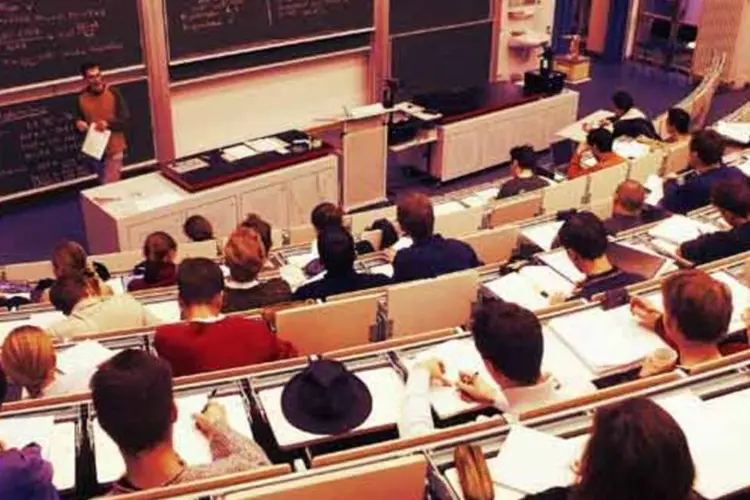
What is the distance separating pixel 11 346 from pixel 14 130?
15.6ft

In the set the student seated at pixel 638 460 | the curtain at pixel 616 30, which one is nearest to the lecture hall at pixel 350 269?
the student seated at pixel 638 460

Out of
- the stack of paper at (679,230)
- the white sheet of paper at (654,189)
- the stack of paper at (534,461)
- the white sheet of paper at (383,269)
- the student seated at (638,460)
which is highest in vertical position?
the student seated at (638,460)

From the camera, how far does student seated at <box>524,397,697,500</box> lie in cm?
182

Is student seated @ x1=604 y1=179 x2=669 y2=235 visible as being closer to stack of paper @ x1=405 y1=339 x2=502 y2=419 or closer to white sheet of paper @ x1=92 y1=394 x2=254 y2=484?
stack of paper @ x1=405 y1=339 x2=502 y2=419

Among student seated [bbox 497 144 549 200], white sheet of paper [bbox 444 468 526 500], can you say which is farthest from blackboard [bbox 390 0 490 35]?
white sheet of paper [bbox 444 468 526 500]

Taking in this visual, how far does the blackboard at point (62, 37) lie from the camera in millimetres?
6797

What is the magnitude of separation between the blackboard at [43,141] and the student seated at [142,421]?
217 inches

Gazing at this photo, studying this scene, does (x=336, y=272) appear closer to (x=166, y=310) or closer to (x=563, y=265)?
(x=166, y=310)

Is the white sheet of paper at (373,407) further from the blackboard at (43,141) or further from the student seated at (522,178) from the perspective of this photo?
the blackboard at (43,141)

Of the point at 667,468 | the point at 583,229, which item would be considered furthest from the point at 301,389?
the point at 583,229

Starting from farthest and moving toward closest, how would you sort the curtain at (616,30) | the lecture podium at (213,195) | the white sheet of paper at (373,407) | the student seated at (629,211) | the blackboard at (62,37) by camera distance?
the curtain at (616,30)
the blackboard at (62,37)
the lecture podium at (213,195)
the student seated at (629,211)
the white sheet of paper at (373,407)

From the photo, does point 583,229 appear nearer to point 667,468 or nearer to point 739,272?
point 739,272

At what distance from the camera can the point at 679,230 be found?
14.9 ft

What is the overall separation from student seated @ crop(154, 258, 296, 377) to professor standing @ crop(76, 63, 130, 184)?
4.08m
